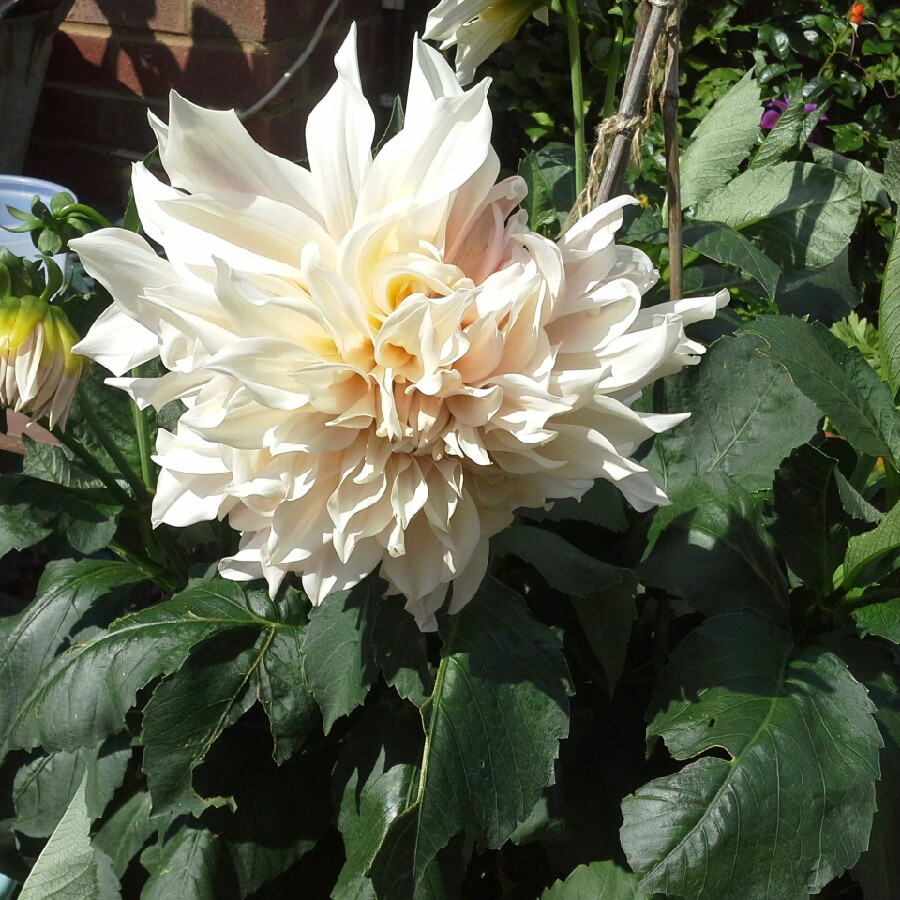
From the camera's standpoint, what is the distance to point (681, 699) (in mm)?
778

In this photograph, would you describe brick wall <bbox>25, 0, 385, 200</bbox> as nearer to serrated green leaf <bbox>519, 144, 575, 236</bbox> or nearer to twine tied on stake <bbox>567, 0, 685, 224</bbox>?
serrated green leaf <bbox>519, 144, 575, 236</bbox>

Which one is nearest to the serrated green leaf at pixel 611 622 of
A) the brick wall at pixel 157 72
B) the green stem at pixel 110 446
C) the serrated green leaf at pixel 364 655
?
the serrated green leaf at pixel 364 655

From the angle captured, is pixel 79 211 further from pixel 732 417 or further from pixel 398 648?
pixel 732 417

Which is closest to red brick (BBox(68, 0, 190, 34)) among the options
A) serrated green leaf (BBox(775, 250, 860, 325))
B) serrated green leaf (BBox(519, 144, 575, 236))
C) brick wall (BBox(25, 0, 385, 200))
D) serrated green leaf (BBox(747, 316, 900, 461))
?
brick wall (BBox(25, 0, 385, 200))

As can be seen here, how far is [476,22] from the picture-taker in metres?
0.87

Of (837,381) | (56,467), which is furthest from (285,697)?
(837,381)

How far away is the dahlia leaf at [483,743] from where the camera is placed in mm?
716

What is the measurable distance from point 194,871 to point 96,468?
1.24 feet

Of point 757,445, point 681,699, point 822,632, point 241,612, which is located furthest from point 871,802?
point 241,612

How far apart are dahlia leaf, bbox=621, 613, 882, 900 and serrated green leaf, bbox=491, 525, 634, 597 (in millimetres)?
102

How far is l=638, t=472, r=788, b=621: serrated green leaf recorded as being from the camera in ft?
2.75

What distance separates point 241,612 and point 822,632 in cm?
52

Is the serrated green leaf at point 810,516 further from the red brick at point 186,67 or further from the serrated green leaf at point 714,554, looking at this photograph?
the red brick at point 186,67

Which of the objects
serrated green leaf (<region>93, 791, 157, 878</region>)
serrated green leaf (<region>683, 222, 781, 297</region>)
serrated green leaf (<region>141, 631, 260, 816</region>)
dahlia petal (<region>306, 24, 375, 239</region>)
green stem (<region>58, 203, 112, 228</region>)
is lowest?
serrated green leaf (<region>93, 791, 157, 878</region>)
